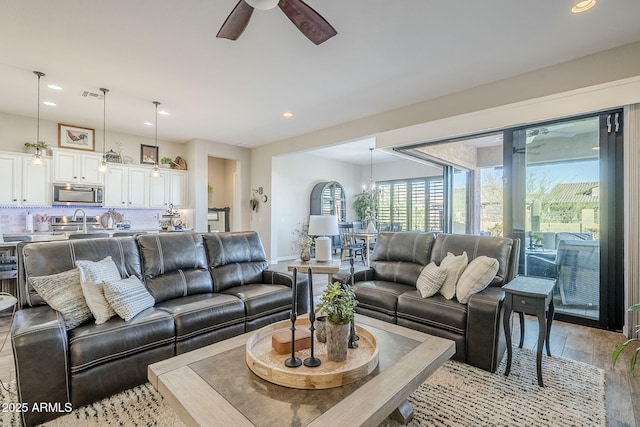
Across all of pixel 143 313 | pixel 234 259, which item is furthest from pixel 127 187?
pixel 143 313

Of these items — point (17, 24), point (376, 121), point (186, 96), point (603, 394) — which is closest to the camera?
point (603, 394)

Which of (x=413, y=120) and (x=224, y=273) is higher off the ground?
(x=413, y=120)

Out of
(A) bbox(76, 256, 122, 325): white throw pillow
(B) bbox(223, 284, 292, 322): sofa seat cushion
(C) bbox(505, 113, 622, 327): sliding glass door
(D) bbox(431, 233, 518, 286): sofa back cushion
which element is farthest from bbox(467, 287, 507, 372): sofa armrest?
(A) bbox(76, 256, 122, 325): white throw pillow

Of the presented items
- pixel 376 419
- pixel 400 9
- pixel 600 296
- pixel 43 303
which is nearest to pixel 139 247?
pixel 43 303

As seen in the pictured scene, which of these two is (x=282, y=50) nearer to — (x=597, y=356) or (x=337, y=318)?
(x=337, y=318)

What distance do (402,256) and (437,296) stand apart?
77 centimetres

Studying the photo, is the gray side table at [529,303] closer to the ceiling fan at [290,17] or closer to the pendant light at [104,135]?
the ceiling fan at [290,17]

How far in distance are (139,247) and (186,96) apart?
2507mm

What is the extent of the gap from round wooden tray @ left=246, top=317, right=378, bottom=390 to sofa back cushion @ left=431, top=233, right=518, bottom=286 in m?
1.69

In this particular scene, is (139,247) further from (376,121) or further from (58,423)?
(376,121)

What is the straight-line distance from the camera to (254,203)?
24.6 ft

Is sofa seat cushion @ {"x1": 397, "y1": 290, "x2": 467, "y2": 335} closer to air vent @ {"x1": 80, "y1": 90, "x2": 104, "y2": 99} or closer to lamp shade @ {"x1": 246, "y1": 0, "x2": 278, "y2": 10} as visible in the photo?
lamp shade @ {"x1": 246, "y1": 0, "x2": 278, "y2": 10}

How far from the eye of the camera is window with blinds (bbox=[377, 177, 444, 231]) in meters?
8.92

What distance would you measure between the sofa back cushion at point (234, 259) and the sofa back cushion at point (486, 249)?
1.95 m
